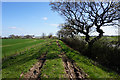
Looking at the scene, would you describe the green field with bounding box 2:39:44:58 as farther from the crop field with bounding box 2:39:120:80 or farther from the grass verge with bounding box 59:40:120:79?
the grass verge with bounding box 59:40:120:79

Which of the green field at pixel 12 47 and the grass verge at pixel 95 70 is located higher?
the grass verge at pixel 95 70

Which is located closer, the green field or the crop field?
the crop field

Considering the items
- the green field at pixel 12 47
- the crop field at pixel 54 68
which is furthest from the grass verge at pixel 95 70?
the green field at pixel 12 47

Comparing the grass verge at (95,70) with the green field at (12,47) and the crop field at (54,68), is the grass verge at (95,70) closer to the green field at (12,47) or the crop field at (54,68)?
the crop field at (54,68)

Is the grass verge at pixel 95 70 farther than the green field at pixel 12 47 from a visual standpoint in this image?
No

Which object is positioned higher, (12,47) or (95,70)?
(95,70)

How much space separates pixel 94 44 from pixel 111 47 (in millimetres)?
2532

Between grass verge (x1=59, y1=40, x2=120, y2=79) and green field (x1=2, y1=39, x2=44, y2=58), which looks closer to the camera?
grass verge (x1=59, y1=40, x2=120, y2=79)

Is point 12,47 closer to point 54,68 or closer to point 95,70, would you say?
point 54,68

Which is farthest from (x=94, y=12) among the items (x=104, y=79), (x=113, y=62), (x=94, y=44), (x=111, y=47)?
(x=104, y=79)

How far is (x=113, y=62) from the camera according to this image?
758 centimetres

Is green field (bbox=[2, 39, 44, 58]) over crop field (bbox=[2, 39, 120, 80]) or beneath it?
beneath

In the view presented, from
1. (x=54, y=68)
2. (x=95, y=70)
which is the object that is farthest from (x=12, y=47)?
(x=95, y=70)

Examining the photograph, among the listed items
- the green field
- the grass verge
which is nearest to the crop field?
Result: the grass verge
